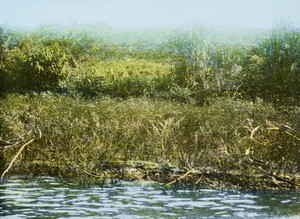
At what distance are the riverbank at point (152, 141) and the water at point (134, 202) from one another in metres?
0.30

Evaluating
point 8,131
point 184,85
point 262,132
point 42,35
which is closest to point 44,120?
point 8,131

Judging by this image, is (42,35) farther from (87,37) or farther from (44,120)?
(44,120)

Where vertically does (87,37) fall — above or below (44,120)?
above

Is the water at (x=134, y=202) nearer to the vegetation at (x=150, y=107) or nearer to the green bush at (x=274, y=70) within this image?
the vegetation at (x=150, y=107)

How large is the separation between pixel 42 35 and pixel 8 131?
2052mm

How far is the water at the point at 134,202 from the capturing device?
909cm

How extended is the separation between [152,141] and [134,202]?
2088mm

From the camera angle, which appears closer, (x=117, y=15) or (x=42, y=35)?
(x=117, y=15)

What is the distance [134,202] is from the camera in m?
9.83

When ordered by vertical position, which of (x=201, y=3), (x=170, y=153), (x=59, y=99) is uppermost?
(x=201, y=3)

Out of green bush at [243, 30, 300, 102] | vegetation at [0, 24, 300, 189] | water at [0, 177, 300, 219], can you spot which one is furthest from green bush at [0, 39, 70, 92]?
green bush at [243, 30, 300, 102]

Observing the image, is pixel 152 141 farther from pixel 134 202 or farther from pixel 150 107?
pixel 134 202

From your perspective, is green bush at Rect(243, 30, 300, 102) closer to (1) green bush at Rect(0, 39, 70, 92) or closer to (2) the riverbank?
(2) the riverbank

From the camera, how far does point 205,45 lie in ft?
44.1
